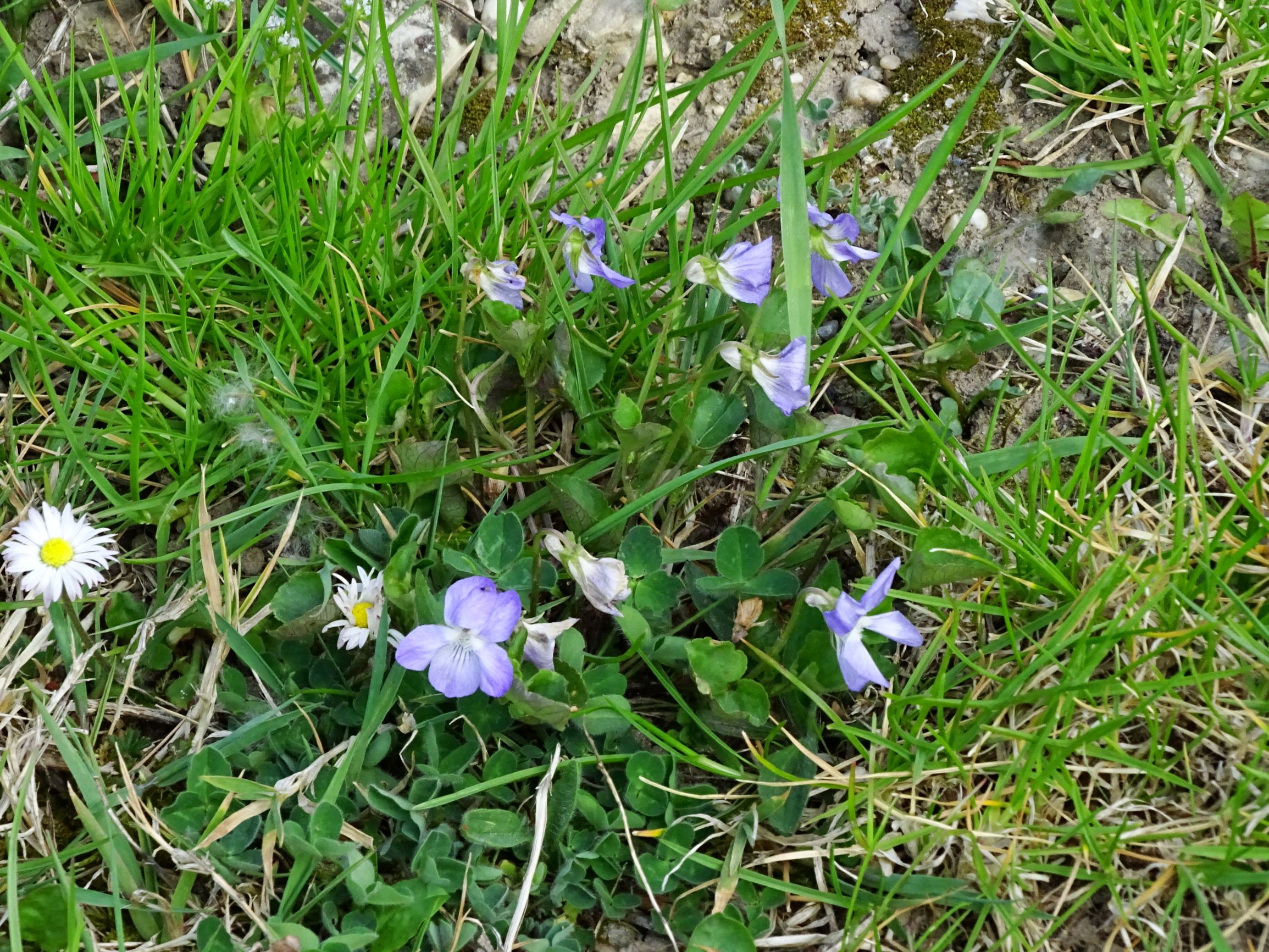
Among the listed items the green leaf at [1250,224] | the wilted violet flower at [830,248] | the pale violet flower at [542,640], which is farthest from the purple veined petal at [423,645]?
the green leaf at [1250,224]

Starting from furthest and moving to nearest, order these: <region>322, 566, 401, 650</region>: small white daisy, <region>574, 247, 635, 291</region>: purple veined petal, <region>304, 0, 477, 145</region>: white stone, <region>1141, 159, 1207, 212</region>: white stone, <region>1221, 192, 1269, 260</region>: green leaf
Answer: <region>304, 0, 477, 145</region>: white stone, <region>1141, 159, 1207, 212</region>: white stone, <region>1221, 192, 1269, 260</region>: green leaf, <region>574, 247, 635, 291</region>: purple veined petal, <region>322, 566, 401, 650</region>: small white daisy

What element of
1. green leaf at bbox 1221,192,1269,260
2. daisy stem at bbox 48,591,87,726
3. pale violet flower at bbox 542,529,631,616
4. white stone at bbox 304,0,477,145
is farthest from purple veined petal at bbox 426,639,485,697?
green leaf at bbox 1221,192,1269,260

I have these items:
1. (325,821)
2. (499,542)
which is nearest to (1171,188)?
(499,542)

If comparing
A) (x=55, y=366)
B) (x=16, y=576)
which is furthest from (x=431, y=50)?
(x=16, y=576)

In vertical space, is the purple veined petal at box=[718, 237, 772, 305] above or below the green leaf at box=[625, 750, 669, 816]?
above

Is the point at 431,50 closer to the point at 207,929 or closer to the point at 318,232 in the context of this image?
the point at 318,232

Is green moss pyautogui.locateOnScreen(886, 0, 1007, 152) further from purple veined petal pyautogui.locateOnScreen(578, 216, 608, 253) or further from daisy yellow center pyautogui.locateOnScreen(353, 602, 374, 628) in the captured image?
daisy yellow center pyautogui.locateOnScreen(353, 602, 374, 628)
